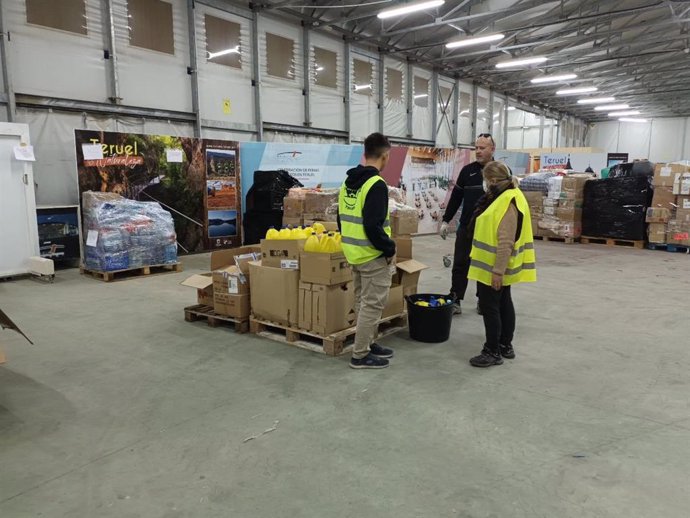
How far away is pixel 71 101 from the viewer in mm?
8000

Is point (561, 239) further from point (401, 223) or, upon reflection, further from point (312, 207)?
point (401, 223)

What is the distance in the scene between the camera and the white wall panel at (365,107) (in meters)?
13.4

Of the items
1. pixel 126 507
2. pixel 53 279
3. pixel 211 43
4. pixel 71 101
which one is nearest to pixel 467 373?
pixel 126 507

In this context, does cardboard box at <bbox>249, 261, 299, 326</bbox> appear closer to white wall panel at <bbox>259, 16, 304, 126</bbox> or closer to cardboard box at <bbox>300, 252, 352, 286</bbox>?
cardboard box at <bbox>300, 252, 352, 286</bbox>

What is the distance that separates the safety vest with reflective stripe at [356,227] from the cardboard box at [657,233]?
29.4 ft

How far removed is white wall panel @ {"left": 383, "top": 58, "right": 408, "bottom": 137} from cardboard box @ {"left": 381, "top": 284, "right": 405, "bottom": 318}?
34.6ft

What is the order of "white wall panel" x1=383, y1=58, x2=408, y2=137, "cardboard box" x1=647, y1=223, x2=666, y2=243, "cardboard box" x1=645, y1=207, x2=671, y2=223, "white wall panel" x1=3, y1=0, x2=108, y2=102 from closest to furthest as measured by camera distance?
"white wall panel" x1=3, y1=0, x2=108, y2=102 < "cardboard box" x1=645, y1=207, x2=671, y2=223 < "cardboard box" x1=647, y1=223, x2=666, y2=243 < "white wall panel" x1=383, y1=58, x2=408, y2=137

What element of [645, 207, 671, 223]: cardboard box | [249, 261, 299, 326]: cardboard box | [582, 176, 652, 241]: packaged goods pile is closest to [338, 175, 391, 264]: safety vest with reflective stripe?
[249, 261, 299, 326]: cardboard box

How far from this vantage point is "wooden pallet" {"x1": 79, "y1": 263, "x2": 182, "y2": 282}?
6785 millimetres

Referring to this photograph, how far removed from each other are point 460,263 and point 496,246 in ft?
5.01

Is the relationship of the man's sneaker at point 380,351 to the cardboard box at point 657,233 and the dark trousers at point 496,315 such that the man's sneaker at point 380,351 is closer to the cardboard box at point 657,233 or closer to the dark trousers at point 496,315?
the dark trousers at point 496,315

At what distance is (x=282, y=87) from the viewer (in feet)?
37.7

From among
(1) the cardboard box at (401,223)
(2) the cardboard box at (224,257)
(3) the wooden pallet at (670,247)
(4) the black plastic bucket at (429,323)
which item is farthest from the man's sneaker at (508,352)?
(3) the wooden pallet at (670,247)

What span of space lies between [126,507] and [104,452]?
535mm
